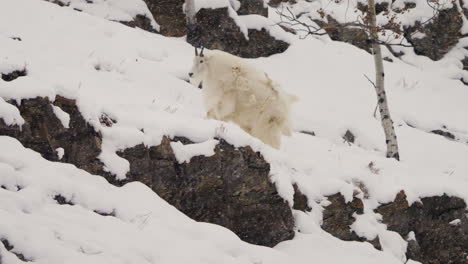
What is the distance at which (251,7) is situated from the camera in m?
15.1

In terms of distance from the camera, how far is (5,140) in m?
4.57

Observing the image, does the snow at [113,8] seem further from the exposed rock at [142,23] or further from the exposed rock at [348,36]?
the exposed rock at [348,36]

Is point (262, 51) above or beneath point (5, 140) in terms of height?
beneath

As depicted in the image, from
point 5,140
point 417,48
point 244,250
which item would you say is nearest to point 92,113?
point 5,140

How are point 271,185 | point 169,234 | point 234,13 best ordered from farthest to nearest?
point 234,13, point 271,185, point 169,234

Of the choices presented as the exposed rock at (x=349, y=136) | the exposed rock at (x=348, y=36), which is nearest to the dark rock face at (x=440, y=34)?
the exposed rock at (x=348, y=36)

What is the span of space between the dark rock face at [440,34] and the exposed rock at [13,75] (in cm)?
1474

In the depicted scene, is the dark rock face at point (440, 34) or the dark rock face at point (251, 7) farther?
the dark rock face at point (440, 34)

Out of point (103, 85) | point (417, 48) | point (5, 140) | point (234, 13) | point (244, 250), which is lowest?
point (417, 48)

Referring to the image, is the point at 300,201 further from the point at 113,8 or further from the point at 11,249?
the point at 113,8

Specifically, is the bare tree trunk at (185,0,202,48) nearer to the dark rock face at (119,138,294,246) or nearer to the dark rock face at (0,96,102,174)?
the dark rock face at (119,138,294,246)

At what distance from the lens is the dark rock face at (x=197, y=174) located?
5152mm

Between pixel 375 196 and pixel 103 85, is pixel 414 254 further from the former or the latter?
pixel 103 85

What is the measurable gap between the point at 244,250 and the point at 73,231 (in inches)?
62.9
